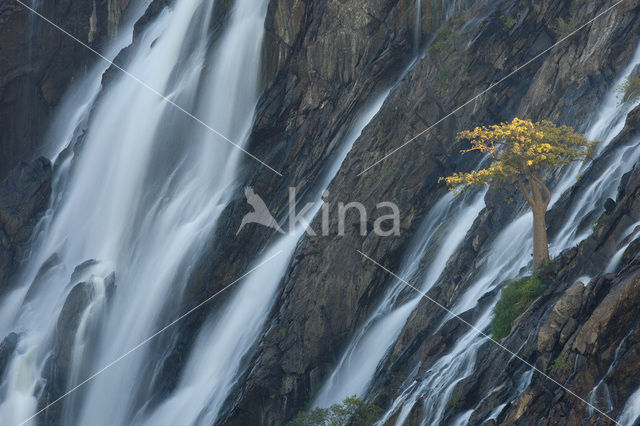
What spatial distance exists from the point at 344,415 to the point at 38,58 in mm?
39870

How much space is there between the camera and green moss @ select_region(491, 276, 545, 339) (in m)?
24.9

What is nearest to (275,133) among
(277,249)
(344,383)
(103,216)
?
(277,249)

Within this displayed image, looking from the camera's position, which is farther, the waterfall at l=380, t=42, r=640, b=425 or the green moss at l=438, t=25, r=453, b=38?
the green moss at l=438, t=25, r=453, b=38

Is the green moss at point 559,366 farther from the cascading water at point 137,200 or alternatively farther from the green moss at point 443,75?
the cascading water at point 137,200

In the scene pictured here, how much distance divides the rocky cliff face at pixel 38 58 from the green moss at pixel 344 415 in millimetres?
35452

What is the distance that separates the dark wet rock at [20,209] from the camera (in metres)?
53.3

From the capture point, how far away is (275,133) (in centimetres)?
4478

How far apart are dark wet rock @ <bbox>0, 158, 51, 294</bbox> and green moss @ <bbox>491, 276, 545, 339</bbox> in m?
34.7

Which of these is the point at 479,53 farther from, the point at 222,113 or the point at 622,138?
the point at 222,113

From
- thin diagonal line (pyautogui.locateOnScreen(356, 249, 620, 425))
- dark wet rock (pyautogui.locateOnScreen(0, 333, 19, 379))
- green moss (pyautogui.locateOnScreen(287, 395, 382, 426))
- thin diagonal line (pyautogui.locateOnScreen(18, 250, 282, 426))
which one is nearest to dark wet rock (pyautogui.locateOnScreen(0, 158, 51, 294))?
dark wet rock (pyautogui.locateOnScreen(0, 333, 19, 379))

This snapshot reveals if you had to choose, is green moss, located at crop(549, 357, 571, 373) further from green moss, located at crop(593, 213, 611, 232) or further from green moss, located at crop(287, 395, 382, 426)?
green moss, located at crop(287, 395, 382, 426)

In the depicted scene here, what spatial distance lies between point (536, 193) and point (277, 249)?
15311 millimetres

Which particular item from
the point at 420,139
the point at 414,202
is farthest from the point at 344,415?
the point at 420,139

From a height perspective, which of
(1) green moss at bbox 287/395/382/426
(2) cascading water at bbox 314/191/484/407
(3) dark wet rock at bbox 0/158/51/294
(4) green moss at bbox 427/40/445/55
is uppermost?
(3) dark wet rock at bbox 0/158/51/294
